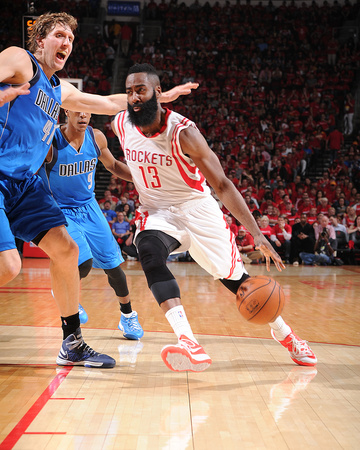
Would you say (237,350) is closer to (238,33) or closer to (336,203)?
(336,203)

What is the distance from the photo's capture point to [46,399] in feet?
9.46

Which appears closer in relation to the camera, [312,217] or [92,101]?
[92,101]

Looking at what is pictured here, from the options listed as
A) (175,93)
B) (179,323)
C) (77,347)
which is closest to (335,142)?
(175,93)

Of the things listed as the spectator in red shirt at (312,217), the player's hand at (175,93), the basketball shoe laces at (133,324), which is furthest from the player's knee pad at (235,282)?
the spectator in red shirt at (312,217)

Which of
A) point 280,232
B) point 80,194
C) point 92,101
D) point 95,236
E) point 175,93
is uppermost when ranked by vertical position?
point 175,93

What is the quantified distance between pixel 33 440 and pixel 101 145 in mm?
3019

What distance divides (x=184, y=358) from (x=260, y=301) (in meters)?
0.69

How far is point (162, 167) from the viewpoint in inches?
141

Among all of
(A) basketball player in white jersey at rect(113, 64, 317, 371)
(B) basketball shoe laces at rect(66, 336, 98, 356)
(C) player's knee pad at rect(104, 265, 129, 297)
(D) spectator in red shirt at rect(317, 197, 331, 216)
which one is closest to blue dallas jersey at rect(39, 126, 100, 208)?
(C) player's knee pad at rect(104, 265, 129, 297)

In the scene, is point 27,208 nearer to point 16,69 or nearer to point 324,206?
point 16,69

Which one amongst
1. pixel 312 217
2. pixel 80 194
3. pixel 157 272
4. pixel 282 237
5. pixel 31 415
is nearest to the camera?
pixel 31 415

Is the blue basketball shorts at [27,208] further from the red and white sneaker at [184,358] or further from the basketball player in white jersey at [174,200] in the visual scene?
the red and white sneaker at [184,358]

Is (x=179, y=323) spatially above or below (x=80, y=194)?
below

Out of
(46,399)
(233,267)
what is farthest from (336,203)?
(46,399)
